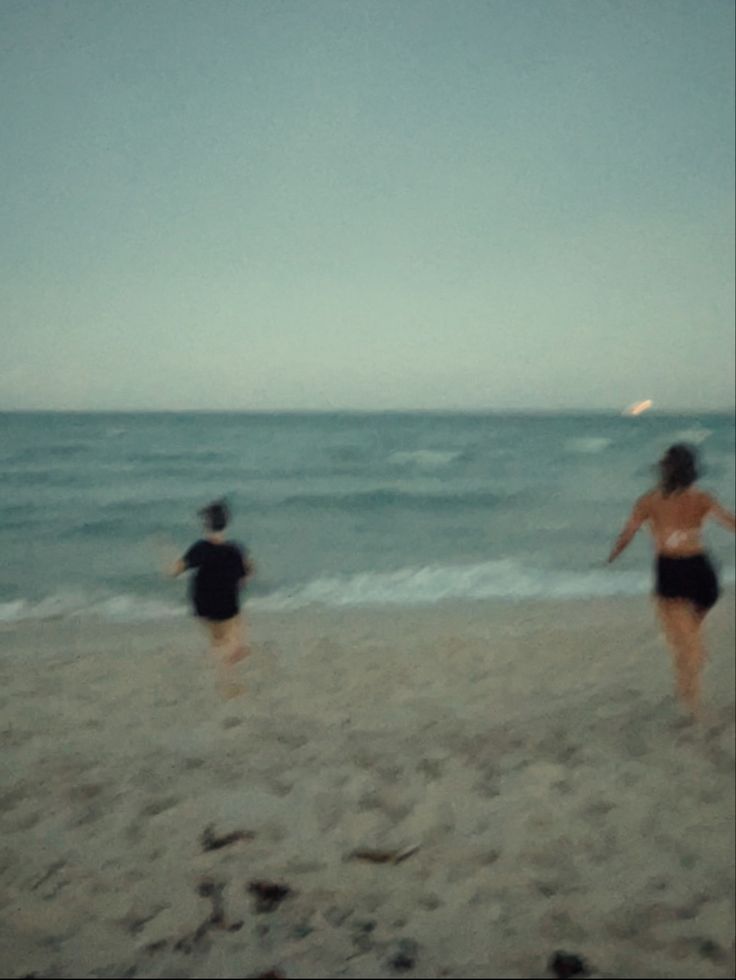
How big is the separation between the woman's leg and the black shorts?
0.10 ft

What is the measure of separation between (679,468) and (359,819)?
1389 mm

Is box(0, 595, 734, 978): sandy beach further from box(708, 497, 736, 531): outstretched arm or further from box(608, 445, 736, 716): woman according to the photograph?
box(708, 497, 736, 531): outstretched arm

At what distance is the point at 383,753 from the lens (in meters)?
2.32

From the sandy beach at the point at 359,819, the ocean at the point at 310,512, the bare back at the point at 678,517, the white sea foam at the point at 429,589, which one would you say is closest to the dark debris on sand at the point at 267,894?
the sandy beach at the point at 359,819

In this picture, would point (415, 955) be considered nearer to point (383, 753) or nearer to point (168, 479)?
point (383, 753)

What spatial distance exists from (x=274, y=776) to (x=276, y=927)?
57cm

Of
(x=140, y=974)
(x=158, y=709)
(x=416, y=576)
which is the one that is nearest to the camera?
(x=140, y=974)

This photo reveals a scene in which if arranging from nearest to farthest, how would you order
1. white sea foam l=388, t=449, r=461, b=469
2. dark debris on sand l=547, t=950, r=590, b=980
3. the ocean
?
1. dark debris on sand l=547, t=950, r=590, b=980
2. the ocean
3. white sea foam l=388, t=449, r=461, b=469

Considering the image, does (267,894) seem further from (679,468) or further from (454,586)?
(454,586)

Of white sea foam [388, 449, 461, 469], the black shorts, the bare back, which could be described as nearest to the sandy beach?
the black shorts

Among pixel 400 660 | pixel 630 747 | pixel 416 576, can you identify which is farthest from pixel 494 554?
pixel 630 747

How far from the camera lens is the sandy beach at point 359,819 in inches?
62.7

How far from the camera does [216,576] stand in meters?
2.58

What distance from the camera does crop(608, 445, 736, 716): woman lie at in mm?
2234
